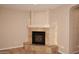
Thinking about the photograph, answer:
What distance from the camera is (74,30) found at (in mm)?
4734

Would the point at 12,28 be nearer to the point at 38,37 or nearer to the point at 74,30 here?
the point at 38,37

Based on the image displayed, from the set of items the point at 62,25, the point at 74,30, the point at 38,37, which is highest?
A: the point at 62,25

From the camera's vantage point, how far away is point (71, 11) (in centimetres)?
462

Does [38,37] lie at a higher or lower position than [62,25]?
lower

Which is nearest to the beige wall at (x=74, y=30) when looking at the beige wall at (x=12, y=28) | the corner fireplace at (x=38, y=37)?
the corner fireplace at (x=38, y=37)

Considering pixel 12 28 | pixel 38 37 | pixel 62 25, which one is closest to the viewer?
pixel 62 25

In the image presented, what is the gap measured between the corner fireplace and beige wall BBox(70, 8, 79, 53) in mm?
2047

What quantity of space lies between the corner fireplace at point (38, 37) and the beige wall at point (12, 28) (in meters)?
0.47

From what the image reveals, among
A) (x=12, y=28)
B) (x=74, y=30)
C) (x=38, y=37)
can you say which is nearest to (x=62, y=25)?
(x=74, y=30)

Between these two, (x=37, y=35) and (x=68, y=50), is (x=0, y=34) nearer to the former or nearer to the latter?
(x=37, y=35)

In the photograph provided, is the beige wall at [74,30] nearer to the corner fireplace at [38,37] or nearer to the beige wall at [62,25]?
the beige wall at [62,25]

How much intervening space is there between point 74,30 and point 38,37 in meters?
2.40

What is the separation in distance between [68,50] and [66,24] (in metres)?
0.94
